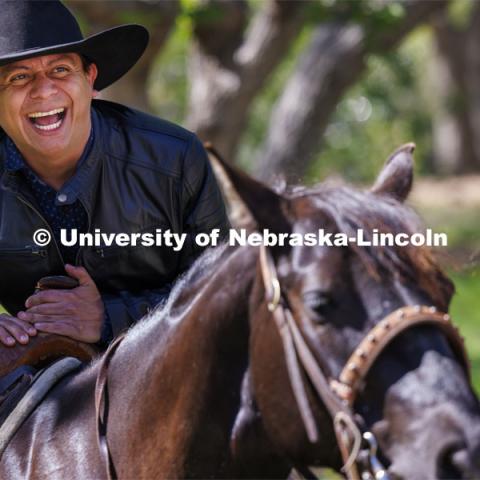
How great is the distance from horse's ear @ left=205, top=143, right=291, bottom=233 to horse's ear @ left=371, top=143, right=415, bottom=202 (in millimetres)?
282

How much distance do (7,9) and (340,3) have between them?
335 inches

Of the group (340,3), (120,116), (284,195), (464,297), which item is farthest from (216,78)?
(284,195)

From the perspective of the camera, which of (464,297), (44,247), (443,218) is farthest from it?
(443,218)

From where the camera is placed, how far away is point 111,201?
157 inches

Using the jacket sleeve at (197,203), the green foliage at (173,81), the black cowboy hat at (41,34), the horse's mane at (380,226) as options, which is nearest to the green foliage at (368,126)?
the green foliage at (173,81)

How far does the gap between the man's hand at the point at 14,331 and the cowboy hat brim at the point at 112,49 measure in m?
0.87

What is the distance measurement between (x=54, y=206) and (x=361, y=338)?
60.7 inches

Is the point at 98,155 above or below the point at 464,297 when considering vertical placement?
above

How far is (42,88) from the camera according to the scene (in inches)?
153

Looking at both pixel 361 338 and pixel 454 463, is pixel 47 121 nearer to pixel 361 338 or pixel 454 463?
pixel 361 338

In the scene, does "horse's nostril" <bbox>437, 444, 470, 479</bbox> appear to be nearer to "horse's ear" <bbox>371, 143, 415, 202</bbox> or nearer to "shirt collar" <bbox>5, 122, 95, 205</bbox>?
"horse's ear" <bbox>371, 143, 415, 202</bbox>

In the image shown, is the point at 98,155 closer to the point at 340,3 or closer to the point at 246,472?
the point at 246,472

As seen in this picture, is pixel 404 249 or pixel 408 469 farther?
pixel 404 249

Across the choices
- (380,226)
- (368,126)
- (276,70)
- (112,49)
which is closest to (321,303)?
(380,226)
